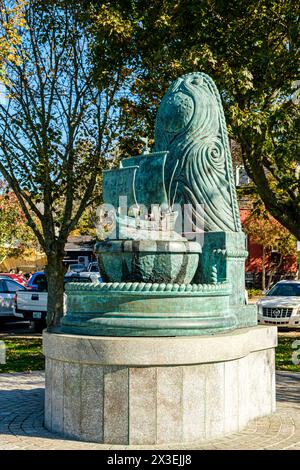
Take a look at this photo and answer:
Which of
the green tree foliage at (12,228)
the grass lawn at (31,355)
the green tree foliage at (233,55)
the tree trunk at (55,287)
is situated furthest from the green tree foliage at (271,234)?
the green tree foliage at (233,55)

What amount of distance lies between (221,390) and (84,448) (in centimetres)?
139

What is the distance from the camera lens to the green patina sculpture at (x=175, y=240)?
20.8 feet

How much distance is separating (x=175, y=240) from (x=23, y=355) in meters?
7.81

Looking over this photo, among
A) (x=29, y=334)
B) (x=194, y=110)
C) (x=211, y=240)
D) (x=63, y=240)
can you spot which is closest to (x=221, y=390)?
(x=211, y=240)

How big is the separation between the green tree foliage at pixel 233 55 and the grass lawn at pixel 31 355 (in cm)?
372

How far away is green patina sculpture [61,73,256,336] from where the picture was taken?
634 centimetres

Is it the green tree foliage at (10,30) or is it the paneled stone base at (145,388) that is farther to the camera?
the green tree foliage at (10,30)

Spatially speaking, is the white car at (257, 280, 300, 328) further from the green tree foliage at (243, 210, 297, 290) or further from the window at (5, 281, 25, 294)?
the green tree foliage at (243, 210, 297, 290)

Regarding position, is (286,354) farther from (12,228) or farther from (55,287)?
(12,228)

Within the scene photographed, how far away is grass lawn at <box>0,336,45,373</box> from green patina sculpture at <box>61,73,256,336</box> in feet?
16.9

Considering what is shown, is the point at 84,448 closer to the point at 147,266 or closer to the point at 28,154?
the point at 147,266

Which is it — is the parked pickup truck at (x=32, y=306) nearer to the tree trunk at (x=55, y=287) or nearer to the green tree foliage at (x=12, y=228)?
the tree trunk at (x=55, y=287)

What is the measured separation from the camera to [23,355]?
45.2ft

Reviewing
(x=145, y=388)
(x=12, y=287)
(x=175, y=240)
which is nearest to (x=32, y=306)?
(x=12, y=287)
